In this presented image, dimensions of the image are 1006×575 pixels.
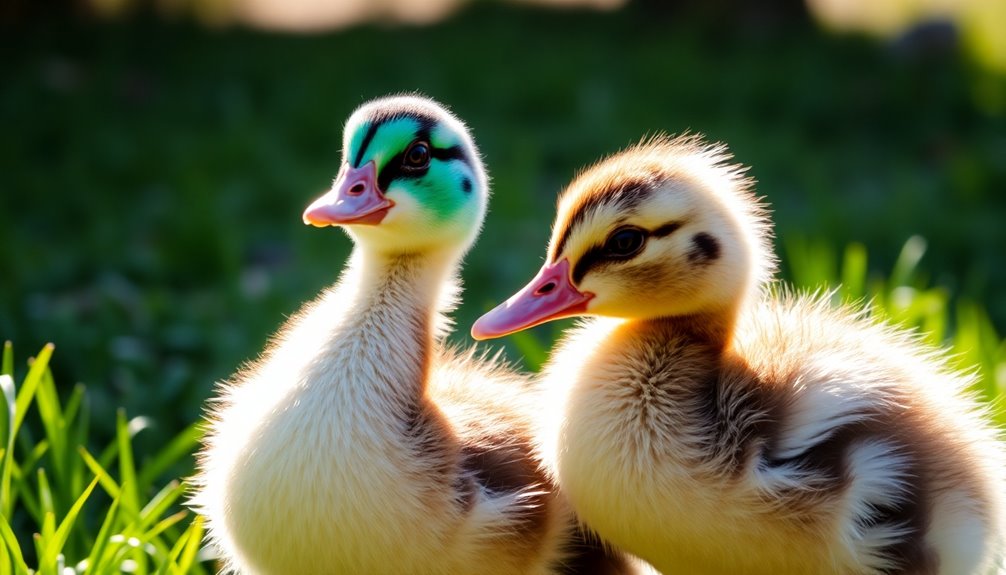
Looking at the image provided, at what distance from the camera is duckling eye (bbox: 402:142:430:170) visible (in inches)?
120

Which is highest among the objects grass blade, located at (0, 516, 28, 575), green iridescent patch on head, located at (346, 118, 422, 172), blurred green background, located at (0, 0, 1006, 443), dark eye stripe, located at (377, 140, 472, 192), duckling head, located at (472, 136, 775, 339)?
green iridescent patch on head, located at (346, 118, 422, 172)

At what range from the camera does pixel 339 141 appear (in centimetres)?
777

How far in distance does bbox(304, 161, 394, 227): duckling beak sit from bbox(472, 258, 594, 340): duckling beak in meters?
0.36

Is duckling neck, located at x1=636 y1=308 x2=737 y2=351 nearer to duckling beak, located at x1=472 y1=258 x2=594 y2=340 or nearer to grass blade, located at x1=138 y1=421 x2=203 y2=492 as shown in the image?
duckling beak, located at x1=472 y1=258 x2=594 y2=340

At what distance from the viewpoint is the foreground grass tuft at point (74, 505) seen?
308 cm

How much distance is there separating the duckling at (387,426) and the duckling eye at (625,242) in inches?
17.5

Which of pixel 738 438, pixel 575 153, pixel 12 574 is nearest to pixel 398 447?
pixel 738 438

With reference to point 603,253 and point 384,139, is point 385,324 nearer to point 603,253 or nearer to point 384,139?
point 384,139

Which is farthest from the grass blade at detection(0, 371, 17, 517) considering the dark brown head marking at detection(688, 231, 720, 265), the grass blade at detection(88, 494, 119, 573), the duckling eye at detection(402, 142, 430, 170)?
the dark brown head marking at detection(688, 231, 720, 265)

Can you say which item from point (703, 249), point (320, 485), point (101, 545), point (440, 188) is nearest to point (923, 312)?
point (703, 249)

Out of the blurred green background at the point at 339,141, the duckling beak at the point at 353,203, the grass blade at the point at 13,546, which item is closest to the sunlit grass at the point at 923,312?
the blurred green background at the point at 339,141

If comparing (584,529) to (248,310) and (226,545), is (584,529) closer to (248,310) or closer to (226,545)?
(226,545)

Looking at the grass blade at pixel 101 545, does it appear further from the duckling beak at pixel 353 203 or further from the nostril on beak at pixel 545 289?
the nostril on beak at pixel 545 289

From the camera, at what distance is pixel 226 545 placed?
9.91ft
